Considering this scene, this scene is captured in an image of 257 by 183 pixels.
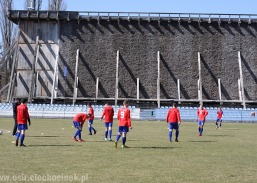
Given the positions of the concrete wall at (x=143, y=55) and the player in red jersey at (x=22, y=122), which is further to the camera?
the concrete wall at (x=143, y=55)

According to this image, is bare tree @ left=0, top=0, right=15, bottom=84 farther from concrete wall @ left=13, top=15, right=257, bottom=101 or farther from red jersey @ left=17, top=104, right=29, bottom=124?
red jersey @ left=17, top=104, right=29, bottom=124

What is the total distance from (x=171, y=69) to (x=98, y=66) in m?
10.4

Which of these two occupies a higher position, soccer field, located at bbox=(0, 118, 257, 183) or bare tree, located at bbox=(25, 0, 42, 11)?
bare tree, located at bbox=(25, 0, 42, 11)

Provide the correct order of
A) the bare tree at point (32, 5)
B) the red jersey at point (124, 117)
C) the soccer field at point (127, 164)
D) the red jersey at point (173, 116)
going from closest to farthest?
the soccer field at point (127, 164)
the red jersey at point (124, 117)
the red jersey at point (173, 116)
the bare tree at point (32, 5)

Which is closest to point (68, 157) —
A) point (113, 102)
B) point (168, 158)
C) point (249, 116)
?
point (168, 158)

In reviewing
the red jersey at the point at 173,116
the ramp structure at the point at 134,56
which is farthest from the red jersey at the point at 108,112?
the ramp structure at the point at 134,56

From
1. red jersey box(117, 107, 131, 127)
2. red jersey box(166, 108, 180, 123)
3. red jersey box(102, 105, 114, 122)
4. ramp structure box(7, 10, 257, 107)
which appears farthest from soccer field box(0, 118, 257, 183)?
ramp structure box(7, 10, 257, 107)

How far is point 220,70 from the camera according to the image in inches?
2549

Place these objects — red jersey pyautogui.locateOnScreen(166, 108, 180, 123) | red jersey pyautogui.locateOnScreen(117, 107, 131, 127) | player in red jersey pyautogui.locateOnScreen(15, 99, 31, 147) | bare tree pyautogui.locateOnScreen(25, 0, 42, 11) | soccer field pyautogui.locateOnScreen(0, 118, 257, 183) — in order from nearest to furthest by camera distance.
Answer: soccer field pyautogui.locateOnScreen(0, 118, 257, 183) → player in red jersey pyautogui.locateOnScreen(15, 99, 31, 147) → red jersey pyautogui.locateOnScreen(117, 107, 131, 127) → red jersey pyautogui.locateOnScreen(166, 108, 180, 123) → bare tree pyautogui.locateOnScreen(25, 0, 42, 11)

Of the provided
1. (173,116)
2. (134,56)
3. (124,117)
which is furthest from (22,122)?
(134,56)

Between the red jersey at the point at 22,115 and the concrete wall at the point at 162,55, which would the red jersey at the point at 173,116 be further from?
the concrete wall at the point at 162,55

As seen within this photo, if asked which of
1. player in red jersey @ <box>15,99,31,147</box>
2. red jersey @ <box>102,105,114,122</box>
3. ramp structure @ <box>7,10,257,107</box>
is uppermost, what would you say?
ramp structure @ <box>7,10,257,107</box>

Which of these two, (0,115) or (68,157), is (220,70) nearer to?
(0,115)

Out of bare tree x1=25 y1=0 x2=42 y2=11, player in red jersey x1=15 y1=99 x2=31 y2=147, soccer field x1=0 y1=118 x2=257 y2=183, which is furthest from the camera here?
bare tree x1=25 y1=0 x2=42 y2=11
